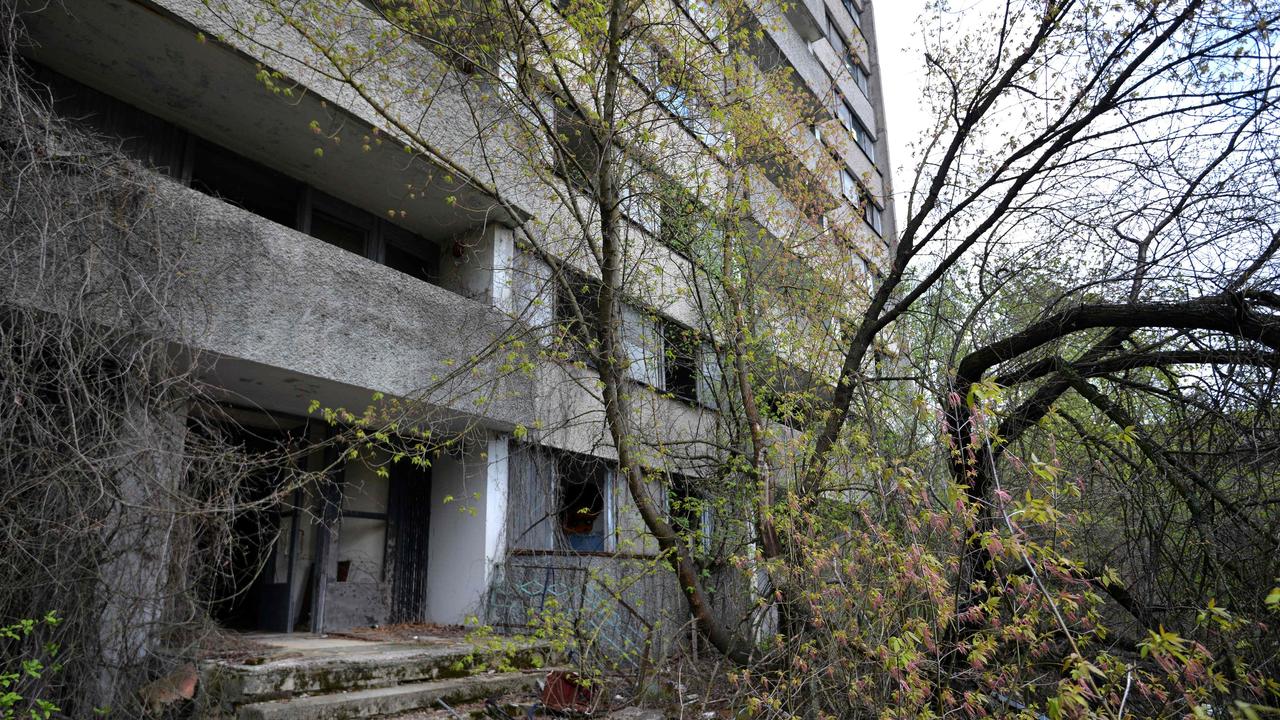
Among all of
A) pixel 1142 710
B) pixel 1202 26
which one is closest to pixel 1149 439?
pixel 1142 710

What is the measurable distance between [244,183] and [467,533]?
5.06m

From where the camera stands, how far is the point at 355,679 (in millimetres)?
6633

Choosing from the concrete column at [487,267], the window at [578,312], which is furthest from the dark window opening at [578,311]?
the concrete column at [487,267]

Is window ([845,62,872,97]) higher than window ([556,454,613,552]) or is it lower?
higher

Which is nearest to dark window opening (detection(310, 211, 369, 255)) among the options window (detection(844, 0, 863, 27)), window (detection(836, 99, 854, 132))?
window (detection(836, 99, 854, 132))

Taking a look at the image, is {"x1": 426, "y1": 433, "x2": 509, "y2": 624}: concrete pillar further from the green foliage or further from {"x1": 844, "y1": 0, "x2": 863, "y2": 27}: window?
{"x1": 844, "y1": 0, "x2": 863, "y2": 27}: window

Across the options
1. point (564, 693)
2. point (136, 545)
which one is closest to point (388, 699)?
point (564, 693)

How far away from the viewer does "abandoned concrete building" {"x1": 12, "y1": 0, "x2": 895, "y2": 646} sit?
7133 mm

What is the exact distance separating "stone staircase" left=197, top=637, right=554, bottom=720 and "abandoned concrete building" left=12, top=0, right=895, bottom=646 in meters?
0.82

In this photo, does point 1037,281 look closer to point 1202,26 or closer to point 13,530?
point 1202,26

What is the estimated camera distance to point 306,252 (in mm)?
7766

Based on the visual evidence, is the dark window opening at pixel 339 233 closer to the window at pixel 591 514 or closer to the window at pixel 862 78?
the window at pixel 591 514

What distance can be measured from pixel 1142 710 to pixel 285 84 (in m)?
9.02

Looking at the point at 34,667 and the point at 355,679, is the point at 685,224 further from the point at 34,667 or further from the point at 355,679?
the point at 34,667
